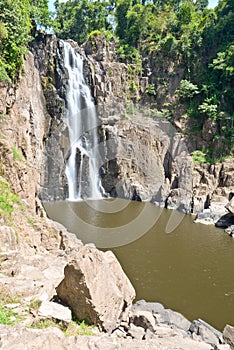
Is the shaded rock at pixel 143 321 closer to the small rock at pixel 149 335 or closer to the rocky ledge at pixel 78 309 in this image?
the rocky ledge at pixel 78 309

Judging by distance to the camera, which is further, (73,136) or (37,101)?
(73,136)

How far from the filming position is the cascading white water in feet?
100

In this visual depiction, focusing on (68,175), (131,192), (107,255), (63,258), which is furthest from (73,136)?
(107,255)

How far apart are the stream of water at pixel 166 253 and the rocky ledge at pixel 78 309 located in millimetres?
2236

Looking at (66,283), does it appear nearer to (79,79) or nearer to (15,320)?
(15,320)

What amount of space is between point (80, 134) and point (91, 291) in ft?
88.7

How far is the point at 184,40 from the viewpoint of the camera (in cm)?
3734

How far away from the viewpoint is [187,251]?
1688cm

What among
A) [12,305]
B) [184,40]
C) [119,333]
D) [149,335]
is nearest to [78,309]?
[119,333]

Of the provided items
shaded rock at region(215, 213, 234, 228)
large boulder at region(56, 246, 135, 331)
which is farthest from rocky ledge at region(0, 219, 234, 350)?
shaded rock at region(215, 213, 234, 228)

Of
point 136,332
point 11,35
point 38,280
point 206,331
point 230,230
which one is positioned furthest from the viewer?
point 230,230

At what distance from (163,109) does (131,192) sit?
39.6 ft

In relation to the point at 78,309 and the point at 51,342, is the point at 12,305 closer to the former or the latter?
the point at 78,309

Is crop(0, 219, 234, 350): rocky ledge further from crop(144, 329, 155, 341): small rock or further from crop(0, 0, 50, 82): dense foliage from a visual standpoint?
crop(0, 0, 50, 82): dense foliage
